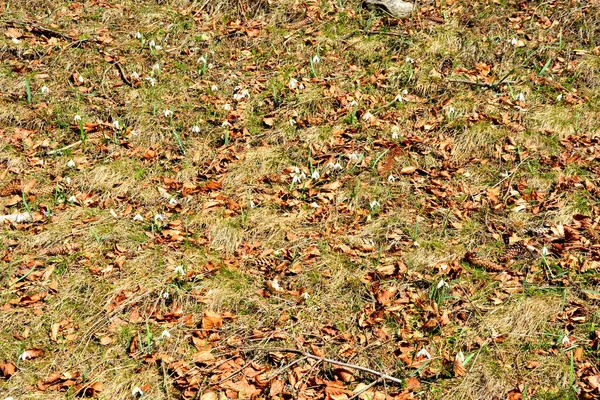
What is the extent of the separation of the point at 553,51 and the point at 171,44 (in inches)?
199

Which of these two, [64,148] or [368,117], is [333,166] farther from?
[64,148]

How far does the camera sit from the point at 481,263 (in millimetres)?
4895

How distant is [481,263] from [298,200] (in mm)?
1893

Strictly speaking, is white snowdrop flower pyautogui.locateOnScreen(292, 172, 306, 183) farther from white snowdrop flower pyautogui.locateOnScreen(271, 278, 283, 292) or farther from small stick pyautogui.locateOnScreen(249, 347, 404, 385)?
small stick pyautogui.locateOnScreen(249, 347, 404, 385)

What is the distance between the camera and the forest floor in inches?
165

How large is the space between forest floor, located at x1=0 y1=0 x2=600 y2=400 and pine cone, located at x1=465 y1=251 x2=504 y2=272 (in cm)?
2

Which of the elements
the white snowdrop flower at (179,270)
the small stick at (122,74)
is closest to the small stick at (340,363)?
the white snowdrop flower at (179,270)

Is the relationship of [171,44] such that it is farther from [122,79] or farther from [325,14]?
[325,14]

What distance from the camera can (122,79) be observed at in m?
7.11

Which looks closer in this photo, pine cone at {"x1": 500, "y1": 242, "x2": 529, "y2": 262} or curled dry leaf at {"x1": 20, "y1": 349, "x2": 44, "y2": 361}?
curled dry leaf at {"x1": 20, "y1": 349, "x2": 44, "y2": 361}

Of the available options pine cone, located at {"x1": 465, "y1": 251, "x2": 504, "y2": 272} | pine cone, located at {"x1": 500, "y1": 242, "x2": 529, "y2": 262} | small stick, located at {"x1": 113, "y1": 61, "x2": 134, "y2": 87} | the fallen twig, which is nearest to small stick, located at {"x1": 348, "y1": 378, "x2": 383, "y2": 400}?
pine cone, located at {"x1": 465, "y1": 251, "x2": 504, "y2": 272}

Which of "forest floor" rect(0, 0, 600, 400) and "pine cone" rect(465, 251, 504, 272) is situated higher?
"forest floor" rect(0, 0, 600, 400)

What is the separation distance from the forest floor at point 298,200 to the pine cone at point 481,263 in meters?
0.02

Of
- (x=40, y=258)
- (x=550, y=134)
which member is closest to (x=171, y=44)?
(x=40, y=258)
